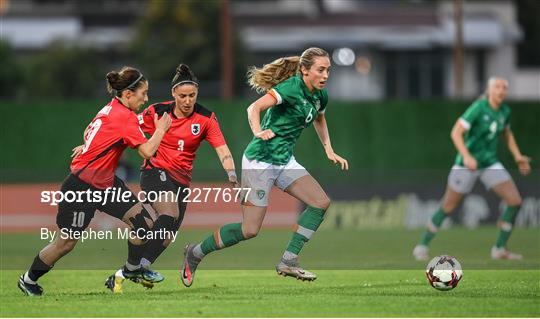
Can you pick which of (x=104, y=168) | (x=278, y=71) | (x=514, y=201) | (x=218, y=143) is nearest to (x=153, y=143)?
(x=104, y=168)

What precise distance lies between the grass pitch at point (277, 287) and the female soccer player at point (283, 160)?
47 cm

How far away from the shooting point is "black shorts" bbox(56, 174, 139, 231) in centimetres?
1232

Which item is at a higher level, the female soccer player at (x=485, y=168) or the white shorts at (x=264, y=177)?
the white shorts at (x=264, y=177)

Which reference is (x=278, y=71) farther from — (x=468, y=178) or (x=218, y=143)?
(x=468, y=178)

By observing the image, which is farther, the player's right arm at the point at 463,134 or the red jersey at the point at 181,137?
the player's right arm at the point at 463,134

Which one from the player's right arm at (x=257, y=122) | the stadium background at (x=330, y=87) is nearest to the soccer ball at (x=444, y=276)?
the player's right arm at (x=257, y=122)

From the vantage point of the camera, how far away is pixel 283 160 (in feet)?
42.6

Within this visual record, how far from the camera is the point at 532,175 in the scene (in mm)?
25812

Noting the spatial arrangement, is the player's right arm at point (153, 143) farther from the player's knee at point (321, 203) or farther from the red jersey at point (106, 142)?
the player's knee at point (321, 203)

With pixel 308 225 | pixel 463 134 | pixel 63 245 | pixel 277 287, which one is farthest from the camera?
pixel 463 134

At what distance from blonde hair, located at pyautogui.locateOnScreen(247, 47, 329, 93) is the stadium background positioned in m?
1.41

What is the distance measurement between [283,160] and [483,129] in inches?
226

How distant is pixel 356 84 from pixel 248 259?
41.2 metres

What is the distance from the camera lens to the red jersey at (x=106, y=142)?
12273mm
